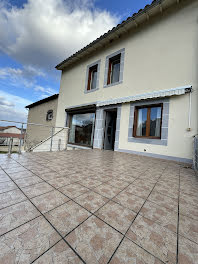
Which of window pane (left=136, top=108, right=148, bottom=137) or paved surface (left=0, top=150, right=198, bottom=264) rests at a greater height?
window pane (left=136, top=108, right=148, bottom=137)

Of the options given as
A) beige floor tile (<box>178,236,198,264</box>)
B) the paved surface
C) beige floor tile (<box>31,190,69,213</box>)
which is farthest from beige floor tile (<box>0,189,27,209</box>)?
beige floor tile (<box>178,236,198,264</box>)

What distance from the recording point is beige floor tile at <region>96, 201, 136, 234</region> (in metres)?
0.95

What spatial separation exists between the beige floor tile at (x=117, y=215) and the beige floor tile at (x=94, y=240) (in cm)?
6

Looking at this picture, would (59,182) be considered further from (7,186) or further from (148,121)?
(148,121)

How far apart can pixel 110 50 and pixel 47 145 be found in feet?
21.0

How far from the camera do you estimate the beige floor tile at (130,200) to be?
1208mm

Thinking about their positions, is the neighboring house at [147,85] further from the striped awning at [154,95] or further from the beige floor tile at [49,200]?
the beige floor tile at [49,200]

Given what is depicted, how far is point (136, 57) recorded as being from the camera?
5.00 m

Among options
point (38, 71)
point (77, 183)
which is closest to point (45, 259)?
point (77, 183)

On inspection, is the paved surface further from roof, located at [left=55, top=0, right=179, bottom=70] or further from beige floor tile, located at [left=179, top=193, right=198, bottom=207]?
roof, located at [left=55, top=0, right=179, bottom=70]

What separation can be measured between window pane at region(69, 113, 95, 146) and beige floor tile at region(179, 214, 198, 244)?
5.43 metres

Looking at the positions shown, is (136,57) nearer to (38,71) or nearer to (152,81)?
(152,81)

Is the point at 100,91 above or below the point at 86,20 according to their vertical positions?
below

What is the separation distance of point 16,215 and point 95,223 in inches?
28.2
